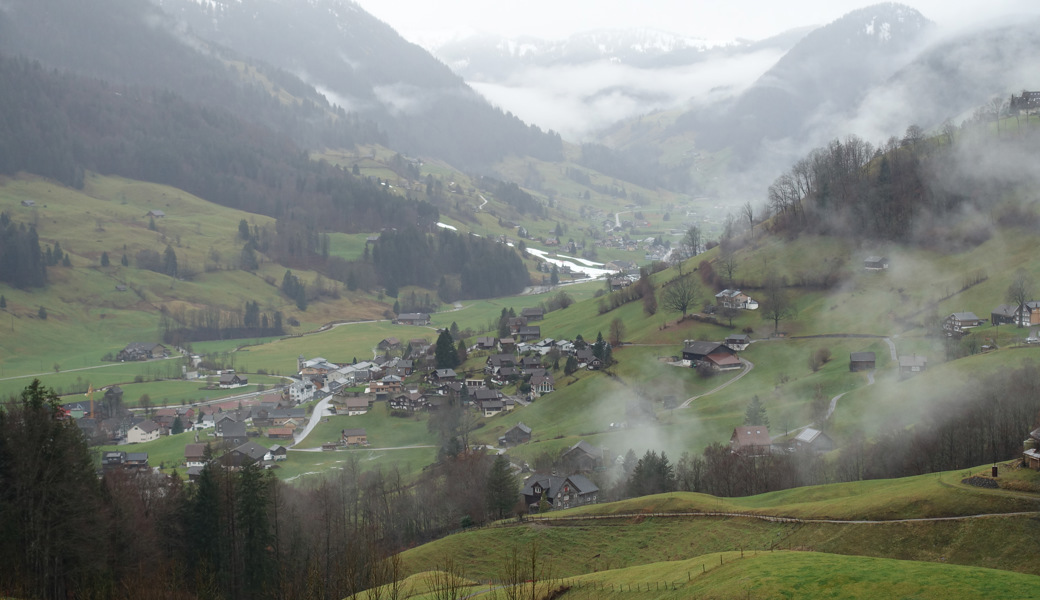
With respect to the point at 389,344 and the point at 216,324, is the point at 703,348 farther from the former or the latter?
the point at 216,324

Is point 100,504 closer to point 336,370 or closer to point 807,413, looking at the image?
point 807,413

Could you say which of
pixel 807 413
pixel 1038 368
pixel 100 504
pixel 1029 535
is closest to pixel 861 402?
pixel 807 413

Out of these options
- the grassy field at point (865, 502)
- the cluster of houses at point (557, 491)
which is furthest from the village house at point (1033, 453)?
the cluster of houses at point (557, 491)

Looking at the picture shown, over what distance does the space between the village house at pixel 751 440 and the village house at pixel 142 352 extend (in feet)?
408

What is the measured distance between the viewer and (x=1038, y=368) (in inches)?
2953

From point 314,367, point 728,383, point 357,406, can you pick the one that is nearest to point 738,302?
point 728,383

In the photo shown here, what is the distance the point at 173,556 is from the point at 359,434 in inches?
2258

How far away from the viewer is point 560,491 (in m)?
74.9

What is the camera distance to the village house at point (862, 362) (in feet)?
314

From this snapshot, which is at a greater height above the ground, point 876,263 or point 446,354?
point 876,263

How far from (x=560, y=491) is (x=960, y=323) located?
5495 centimetres

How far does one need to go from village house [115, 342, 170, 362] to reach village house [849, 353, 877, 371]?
129 m

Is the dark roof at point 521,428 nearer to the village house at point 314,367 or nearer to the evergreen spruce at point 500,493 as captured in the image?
the evergreen spruce at point 500,493

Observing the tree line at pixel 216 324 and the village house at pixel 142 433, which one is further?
the tree line at pixel 216 324
